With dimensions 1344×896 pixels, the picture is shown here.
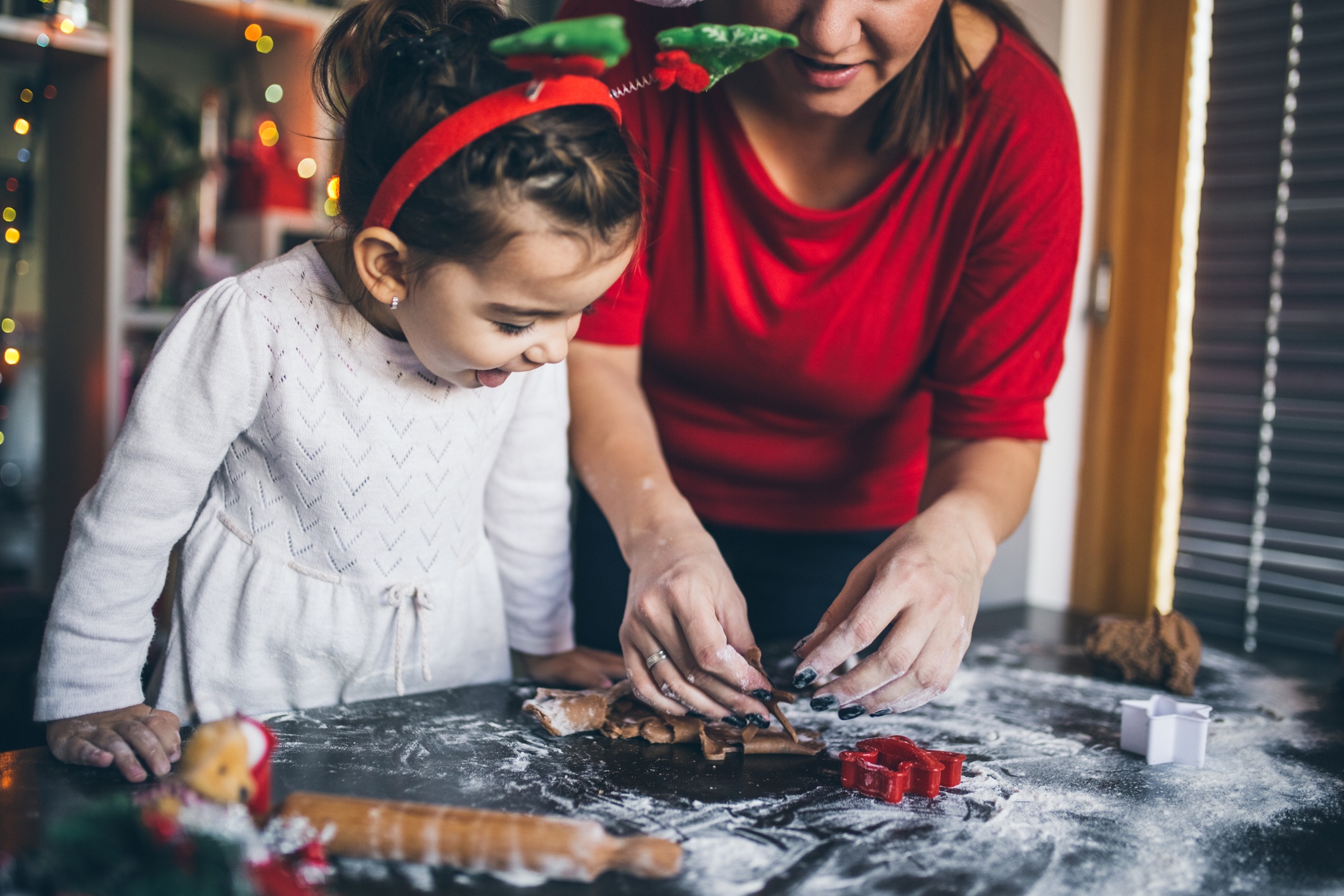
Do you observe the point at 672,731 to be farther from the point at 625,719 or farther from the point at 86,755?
the point at 86,755

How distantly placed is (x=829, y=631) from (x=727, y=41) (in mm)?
475

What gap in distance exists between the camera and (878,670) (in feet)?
2.70

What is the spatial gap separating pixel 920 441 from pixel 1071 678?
1.13 feet

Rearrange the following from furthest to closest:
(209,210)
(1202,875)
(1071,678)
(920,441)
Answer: (209,210)
(920,441)
(1071,678)
(1202,875)

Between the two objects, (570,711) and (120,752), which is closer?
(120,752)

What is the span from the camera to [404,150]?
85 centimetres

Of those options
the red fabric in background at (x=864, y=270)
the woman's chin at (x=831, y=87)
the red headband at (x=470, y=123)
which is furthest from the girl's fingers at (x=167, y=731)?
the woman's chin at (x=831, y=87)

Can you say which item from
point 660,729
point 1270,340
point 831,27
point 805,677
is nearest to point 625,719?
point 660,729

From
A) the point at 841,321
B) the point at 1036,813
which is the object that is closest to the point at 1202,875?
the point at 1036,813

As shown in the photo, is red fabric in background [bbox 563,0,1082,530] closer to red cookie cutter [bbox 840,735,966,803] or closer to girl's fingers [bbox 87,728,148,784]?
red cookie cutter [bbox 840,735,966,803]

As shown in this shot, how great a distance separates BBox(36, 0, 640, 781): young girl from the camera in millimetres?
836

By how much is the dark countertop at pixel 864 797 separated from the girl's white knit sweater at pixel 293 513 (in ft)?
0.40

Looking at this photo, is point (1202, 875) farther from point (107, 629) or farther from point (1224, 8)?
point (1224, 8)

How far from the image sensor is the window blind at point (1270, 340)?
180cm
